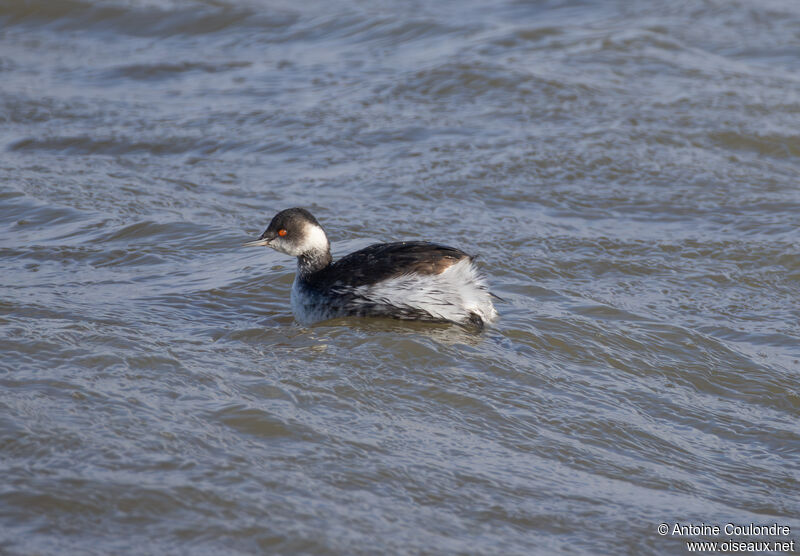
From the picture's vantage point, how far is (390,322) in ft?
21.1

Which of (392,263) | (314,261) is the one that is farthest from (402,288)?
(314,261)

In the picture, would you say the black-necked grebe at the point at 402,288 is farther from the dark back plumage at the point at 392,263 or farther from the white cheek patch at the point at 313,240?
the white cheek patch at the point at 313,240

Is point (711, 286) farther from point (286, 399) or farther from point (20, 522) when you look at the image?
point (20, 522)

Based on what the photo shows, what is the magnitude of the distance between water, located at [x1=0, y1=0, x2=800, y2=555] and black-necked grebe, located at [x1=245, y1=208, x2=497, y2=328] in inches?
5.1

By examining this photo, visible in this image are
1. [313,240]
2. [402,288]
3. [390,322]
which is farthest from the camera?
[313,240]

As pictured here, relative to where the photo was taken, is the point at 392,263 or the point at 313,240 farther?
the point at 313,240

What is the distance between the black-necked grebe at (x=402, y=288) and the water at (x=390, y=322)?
0.42ft

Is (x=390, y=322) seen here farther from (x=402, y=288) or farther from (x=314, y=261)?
(x=314, y=261)

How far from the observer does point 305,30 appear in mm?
14633

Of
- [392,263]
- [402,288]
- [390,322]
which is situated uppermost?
[392,263]

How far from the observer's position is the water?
4402mm

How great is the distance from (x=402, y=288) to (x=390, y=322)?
253 millimetres

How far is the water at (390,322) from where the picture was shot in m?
4.40

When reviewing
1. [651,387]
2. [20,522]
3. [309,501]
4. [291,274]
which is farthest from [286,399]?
[291,274]
